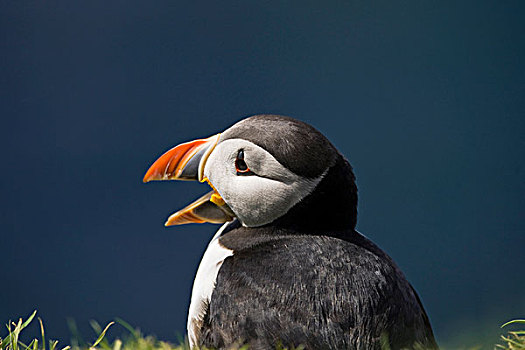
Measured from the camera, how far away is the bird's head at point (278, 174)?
201 centimetres

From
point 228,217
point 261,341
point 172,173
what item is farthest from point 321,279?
point 172,173

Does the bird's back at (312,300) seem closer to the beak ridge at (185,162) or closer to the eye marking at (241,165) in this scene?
the eye marking at (241,165)

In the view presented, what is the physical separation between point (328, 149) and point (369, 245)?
342mm

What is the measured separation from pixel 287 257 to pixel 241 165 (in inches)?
13.9

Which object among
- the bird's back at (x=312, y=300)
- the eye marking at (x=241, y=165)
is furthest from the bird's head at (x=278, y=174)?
the bird's back at (x=312, y=300)

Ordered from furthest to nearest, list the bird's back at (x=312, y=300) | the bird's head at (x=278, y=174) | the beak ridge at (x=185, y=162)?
the beak ridge at (x=185, y=162) < the bird's head at (x=278, y=174) < the bird's back at (x=312, y=300)

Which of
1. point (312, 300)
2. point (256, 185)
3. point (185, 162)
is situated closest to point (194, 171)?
point (185, 162)

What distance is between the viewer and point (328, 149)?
2.06 m

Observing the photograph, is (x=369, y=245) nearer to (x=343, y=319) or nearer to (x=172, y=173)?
(x=343, y=319)

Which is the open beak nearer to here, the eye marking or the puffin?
the puffin

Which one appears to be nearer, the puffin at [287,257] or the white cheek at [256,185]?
the puffin at [287,257]

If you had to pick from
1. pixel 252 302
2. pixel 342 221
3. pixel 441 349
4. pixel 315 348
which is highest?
pixel 342 221

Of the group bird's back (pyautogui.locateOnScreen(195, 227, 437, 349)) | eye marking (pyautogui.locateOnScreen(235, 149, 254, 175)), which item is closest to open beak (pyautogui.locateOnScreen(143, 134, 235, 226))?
eye marking (pyautogui.locateOnScreen(235, 149, 254, 175))

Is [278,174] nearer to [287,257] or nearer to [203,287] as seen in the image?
[287,257]
